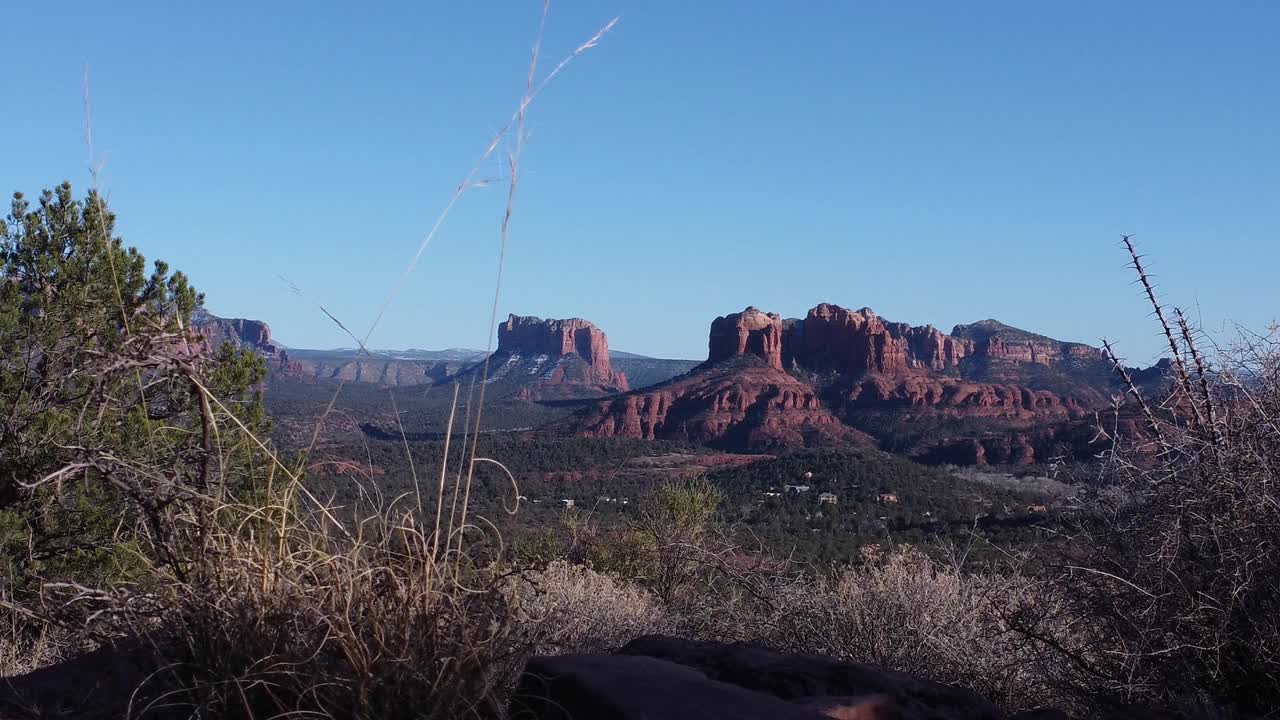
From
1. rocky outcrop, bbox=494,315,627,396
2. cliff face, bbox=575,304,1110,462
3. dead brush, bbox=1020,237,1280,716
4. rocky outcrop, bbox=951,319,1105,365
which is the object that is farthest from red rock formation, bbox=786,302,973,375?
dead brush, bbox=1020,237,1280,716

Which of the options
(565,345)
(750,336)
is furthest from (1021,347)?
(565,345)

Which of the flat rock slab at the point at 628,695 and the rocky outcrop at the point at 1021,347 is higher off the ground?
the rocky outcrop at the point at 1021,347

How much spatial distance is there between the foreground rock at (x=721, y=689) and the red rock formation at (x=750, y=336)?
81823 millimetres

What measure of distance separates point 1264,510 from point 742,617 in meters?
2.77

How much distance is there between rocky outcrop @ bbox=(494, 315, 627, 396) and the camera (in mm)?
133250

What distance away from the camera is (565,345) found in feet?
444

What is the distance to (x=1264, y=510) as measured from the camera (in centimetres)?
388

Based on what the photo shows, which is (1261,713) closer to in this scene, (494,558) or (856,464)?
(494,558)

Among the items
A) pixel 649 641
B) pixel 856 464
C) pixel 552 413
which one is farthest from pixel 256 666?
pixel 552 413

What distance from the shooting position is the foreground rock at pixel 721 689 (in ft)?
9.10

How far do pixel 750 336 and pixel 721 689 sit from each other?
86.0 m

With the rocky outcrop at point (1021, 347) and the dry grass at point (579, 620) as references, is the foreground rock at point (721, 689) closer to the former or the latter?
the dry grass at point (579, 620)

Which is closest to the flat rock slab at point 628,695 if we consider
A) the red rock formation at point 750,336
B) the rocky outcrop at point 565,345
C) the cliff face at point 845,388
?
the cliff face at point 845,388

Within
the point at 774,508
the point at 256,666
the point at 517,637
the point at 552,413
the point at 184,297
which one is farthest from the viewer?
the point at 552,413
